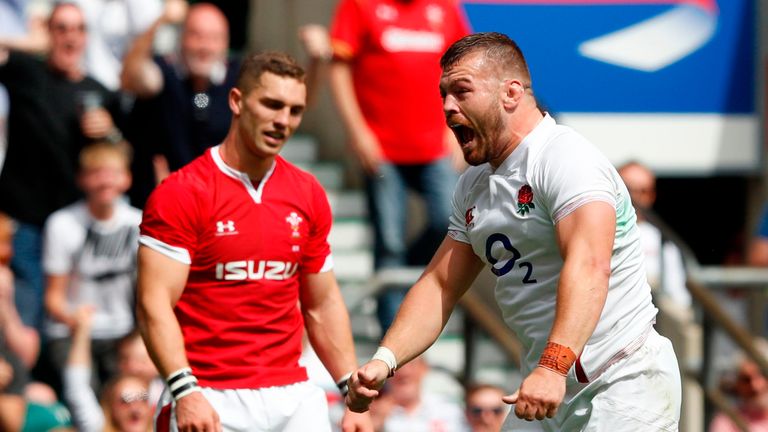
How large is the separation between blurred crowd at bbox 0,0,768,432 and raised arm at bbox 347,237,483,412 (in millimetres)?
3357

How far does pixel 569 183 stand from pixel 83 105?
16.3ft

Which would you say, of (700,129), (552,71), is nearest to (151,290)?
(552,71)

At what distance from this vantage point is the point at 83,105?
32.4 feet

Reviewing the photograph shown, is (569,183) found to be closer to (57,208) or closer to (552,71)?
(57,208)

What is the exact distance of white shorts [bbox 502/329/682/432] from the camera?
593 centimetres

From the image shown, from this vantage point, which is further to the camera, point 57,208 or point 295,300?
point 57,208

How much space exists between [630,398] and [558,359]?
24.9 inches

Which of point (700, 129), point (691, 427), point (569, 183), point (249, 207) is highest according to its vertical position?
point (569, 183)

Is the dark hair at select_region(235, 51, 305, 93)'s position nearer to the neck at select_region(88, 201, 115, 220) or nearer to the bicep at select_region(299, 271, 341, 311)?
the bicep at select_region(299, 271, 341, 311)

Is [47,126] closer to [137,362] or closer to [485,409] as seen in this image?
[137,362]

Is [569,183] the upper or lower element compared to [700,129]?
upper

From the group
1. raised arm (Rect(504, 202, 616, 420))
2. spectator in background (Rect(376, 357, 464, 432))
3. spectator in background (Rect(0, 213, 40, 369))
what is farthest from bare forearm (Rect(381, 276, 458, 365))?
spectator in background (Rect(0, 213, 40, 369))

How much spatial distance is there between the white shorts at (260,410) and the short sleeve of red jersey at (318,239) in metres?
0.57

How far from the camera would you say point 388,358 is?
6.02 meters
